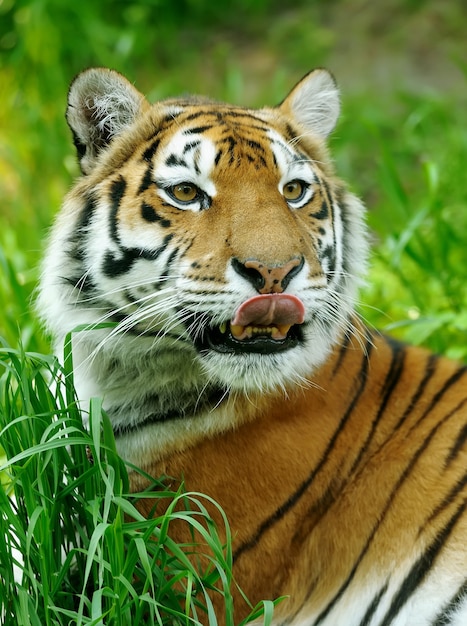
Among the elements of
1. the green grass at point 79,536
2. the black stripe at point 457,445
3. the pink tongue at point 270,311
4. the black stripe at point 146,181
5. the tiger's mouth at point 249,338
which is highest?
the black stripe at point 146,181

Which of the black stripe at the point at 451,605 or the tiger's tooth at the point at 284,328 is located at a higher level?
the tiger's tooth at the point at 284,328

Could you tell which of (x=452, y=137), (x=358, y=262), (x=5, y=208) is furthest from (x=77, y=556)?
(x=5, y=208)

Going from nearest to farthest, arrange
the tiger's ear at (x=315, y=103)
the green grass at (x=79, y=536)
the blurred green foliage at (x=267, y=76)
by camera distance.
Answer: the green grass at (x=79, y=536)
the tiger's ear at (x=315, y=103)
the blurred green foliage at (x=267, y=76)

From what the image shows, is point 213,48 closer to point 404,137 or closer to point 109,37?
point 109,37

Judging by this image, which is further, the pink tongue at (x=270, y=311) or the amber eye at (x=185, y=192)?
the amber eye at (x=185, y=192)

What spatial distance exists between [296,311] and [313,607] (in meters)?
0.91

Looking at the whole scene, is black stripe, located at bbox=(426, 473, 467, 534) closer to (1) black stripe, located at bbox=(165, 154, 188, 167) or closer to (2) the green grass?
(2) the green grass

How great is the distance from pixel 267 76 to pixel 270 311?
5.58 metres

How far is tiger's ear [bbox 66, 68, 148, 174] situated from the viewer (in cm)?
271

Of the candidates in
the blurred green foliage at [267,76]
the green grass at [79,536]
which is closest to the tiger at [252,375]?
the green grass at [79,536]

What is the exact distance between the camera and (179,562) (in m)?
2.39

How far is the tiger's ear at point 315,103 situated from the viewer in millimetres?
3037

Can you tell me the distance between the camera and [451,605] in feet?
8.21

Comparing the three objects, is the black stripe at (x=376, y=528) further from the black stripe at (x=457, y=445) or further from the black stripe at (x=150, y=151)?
the black stripe at (x=150, y=151)
